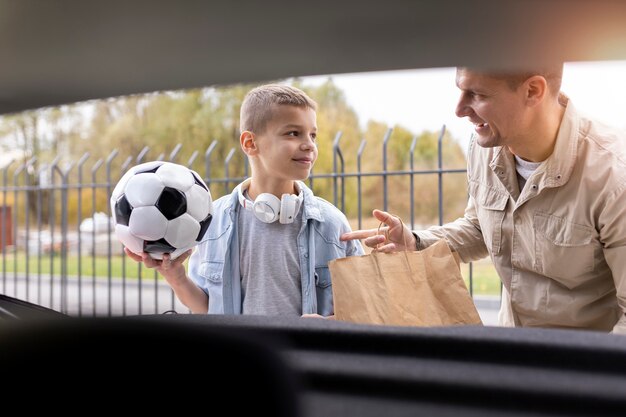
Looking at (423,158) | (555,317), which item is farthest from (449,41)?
(423,158)

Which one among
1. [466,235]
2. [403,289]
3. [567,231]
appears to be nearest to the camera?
[403,289]

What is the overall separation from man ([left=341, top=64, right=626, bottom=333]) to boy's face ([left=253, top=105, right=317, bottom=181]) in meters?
Result: 0.36

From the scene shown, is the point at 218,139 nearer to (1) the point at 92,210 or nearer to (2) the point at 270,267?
(1) the point at 92,210

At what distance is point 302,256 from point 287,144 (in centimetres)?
43

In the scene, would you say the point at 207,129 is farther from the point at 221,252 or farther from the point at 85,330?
the point at 85,330

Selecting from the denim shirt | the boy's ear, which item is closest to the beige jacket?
the denim shirt

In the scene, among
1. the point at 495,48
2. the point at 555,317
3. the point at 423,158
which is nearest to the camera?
the point at 495,48

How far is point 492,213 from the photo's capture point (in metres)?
2.25

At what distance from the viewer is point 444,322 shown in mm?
1794

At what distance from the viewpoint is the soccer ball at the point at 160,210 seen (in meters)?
2.07

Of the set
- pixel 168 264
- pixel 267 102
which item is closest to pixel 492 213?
pixel 267 102

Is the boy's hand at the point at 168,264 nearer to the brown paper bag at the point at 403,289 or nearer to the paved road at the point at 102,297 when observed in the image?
the brown paper bag at the point at 403,289

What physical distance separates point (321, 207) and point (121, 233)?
0.74 m

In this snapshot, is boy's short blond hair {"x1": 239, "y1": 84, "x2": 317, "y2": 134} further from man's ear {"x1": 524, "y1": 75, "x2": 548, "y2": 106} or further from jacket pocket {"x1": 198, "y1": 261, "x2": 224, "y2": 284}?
man's ear {"x1": 524, "y1": 75, "x2": 548, "y2": 106}
